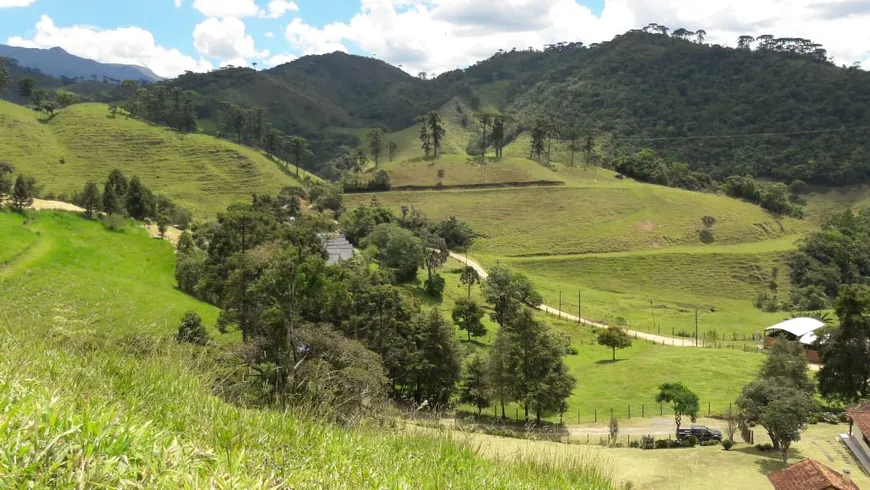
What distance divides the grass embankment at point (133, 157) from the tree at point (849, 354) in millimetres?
70023

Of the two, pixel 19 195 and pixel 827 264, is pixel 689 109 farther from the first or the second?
pixel 19 195

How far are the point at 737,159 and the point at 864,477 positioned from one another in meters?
120

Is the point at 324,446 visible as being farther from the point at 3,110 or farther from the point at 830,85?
the point at 830,85

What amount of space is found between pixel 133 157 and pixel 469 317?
75.3 meters

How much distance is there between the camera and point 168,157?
94438mm

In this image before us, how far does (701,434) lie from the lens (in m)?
25.9

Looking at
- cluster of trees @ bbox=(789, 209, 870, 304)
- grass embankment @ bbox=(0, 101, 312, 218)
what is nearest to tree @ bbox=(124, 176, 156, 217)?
grass embankment @ bbox=(0, 101, 312, 218)

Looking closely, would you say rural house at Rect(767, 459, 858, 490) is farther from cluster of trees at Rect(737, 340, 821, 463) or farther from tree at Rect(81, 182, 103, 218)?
tree at Rect(81, 182, 103, 218)

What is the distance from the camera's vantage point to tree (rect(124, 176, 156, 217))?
54500 millimetres

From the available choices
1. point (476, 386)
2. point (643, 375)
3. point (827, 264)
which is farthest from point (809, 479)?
point (827, 264)

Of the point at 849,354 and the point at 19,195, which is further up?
the point at 19,195

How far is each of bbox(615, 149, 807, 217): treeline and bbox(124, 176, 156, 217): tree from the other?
85179 mm

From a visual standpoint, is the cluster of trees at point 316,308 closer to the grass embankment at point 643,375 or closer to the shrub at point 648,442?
the grass embankment at point 643,375

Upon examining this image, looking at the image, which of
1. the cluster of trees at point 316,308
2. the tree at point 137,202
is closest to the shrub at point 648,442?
the cluster of trees at point 316,308
